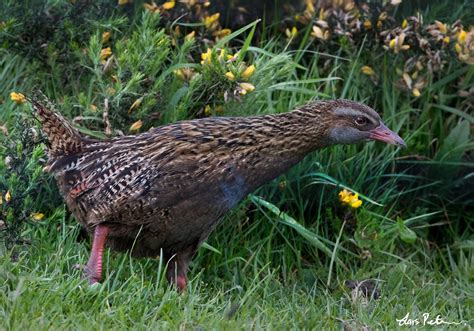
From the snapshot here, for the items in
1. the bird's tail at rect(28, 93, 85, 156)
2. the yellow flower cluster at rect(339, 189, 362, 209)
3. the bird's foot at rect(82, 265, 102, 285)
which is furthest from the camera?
the yellow flower cluster at rect(339, 189, 362, 209)

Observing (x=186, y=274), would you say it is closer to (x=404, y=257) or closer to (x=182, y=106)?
(x=182, y=106)

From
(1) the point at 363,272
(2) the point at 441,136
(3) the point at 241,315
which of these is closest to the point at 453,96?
(2) the point at 441,136

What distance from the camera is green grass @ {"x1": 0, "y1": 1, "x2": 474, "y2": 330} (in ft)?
17.6

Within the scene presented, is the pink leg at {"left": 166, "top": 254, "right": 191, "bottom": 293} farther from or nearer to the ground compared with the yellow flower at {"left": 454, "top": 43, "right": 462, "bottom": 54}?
nearer to the ground

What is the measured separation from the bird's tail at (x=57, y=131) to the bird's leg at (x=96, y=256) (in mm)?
503

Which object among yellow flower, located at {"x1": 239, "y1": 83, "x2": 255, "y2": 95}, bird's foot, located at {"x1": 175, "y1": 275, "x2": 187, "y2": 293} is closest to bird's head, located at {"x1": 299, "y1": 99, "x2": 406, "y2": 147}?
yellow flower, located at {"x1": 239, "y1": 83, "x2": 255, "y2": 95}

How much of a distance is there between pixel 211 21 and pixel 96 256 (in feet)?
6.99

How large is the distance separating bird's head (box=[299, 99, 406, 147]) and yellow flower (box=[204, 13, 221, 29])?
1.30 m

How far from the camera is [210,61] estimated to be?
657cm

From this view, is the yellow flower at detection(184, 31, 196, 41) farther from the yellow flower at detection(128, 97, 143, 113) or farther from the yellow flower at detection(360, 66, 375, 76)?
the yellow flower at detection(360, 66, 375, 76)

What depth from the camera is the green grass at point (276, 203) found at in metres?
5.36

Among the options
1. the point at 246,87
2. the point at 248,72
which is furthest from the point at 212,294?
the point at 248,72

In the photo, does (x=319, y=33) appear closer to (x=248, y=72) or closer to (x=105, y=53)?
(x=248, y=72)

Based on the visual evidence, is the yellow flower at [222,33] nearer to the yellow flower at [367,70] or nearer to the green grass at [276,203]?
the green grass at [276,203]
